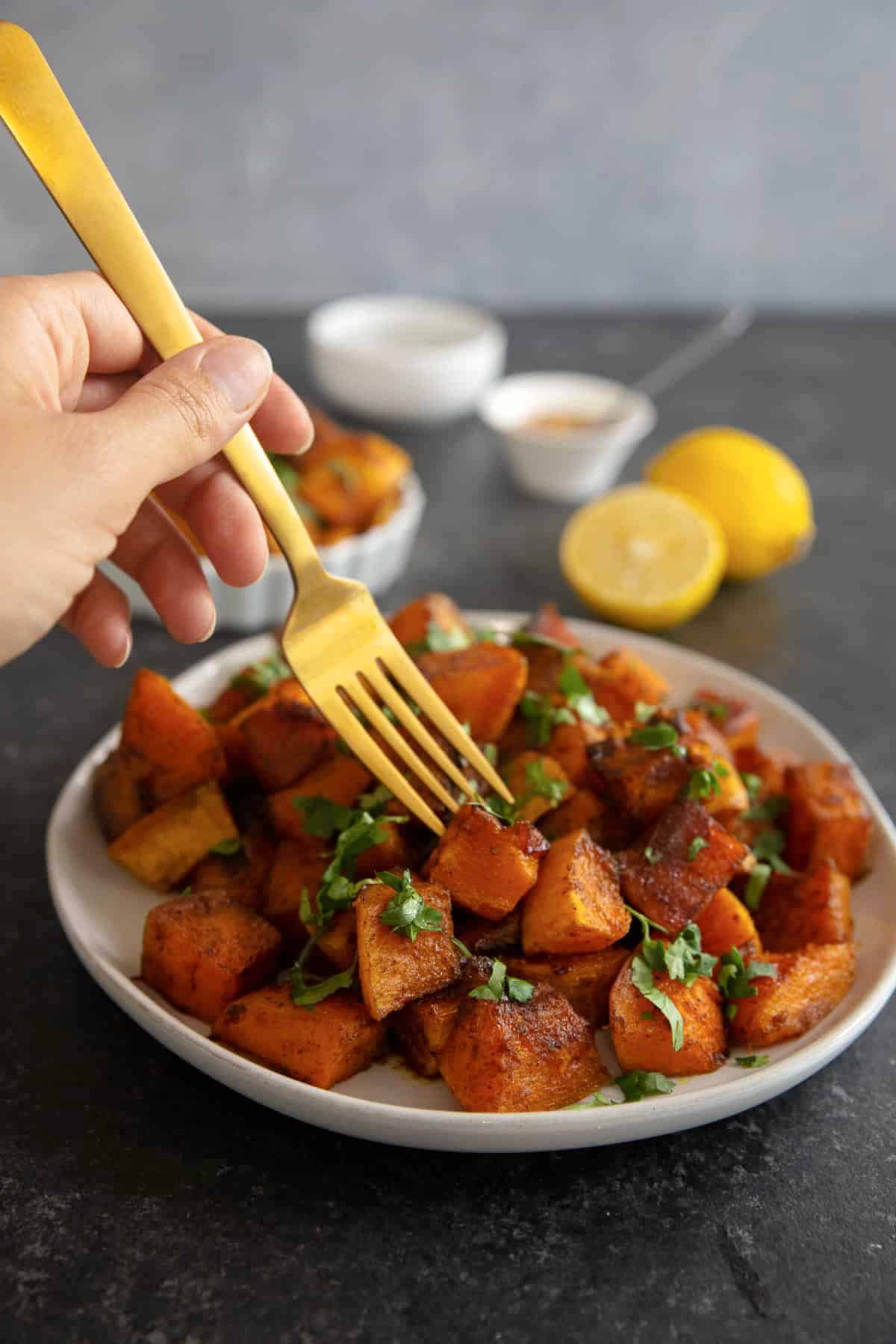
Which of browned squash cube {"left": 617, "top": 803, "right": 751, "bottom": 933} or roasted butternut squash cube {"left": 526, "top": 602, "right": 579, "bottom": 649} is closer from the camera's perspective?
browned squash cube {"left": 617, "top": 803, "right": 751, "bottom": 933}

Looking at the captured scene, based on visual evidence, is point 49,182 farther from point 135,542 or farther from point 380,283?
point 380,283

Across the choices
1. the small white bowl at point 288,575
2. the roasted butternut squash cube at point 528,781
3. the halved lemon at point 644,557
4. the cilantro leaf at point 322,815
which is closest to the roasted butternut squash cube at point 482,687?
the roasted butternut squash cube at point 528,781

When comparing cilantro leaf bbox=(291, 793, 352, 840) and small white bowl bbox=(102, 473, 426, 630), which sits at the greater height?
cilantro leaf bbox=(291, 793, 352, 840)

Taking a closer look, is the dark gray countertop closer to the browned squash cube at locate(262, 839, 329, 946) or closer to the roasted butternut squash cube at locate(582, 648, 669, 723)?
the browned squash cube at locate(262, 839, 329, 946)

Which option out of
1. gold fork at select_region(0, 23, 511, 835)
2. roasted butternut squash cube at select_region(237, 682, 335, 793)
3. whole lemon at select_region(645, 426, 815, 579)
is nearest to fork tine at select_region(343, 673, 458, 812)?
gold fork at select_region(0, 23, 511, 835)

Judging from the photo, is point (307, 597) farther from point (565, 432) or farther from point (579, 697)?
point (565, 432)

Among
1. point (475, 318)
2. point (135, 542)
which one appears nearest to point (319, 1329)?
point (135, 542)
